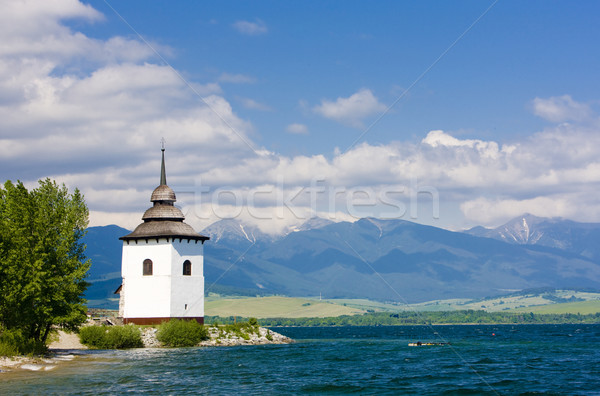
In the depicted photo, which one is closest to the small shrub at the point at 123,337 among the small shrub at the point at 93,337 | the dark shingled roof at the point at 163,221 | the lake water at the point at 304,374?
the small shrub at the point at 93,337

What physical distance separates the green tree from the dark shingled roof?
17391 mm

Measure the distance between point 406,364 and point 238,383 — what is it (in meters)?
19.3

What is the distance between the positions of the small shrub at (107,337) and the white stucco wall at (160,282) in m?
5.63

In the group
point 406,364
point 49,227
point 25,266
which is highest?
point 49,227

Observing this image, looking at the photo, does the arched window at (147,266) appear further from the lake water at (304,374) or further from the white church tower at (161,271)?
the lake water at (304,374)

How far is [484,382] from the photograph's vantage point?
143 ft

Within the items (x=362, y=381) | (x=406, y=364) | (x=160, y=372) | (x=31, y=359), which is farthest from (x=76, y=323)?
(x=406, y=364)

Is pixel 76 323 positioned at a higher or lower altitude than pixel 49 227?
lower

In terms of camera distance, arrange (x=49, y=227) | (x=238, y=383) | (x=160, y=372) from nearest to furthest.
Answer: (x=238, y=383)
(x=160, y=372)
(x=49, y=227)

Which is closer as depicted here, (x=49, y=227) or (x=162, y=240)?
(x=49, y=227)

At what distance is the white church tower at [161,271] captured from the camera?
72375mm

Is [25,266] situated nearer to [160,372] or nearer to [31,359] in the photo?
[31,359]

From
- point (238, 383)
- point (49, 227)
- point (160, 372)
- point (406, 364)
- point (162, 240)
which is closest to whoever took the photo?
A: point (238, 383)

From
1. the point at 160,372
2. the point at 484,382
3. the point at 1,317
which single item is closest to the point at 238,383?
the point at 160,372
